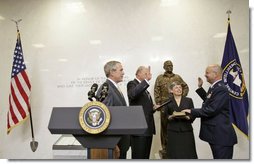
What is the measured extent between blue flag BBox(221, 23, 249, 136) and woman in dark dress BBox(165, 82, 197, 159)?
1.97 ft

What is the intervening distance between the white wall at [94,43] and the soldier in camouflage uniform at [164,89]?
9 cm

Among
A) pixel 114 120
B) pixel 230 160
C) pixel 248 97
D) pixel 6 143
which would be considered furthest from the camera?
pixel 6 143

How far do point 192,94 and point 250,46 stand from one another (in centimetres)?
99

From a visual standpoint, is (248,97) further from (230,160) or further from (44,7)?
(44,7)

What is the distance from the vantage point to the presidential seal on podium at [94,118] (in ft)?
6.23

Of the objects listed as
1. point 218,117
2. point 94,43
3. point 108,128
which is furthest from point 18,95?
point 218,117

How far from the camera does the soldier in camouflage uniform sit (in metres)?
3.33

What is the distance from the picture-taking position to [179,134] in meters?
2.94

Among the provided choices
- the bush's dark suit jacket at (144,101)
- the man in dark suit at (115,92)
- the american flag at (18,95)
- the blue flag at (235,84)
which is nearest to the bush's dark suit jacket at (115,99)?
the man in dark suit at (115,92)

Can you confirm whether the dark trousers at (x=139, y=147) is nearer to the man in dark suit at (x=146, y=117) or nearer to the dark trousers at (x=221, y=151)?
the man in dark suit at (x=146, y=117)

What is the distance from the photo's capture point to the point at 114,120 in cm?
195

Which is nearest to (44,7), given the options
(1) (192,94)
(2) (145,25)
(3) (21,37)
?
(3) (21,37)

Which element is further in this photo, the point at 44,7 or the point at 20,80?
the point at 44,7

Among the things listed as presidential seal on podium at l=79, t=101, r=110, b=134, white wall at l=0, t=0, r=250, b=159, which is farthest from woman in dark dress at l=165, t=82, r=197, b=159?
presidential seal on podium at l=79, t=101, r=110, b=134
